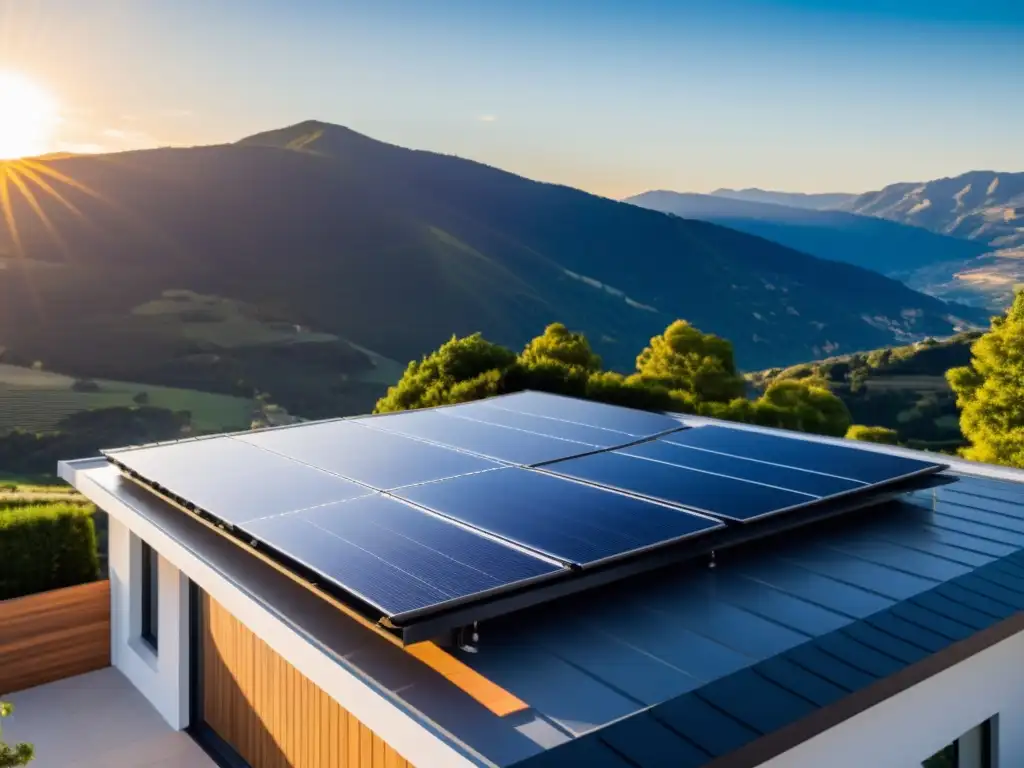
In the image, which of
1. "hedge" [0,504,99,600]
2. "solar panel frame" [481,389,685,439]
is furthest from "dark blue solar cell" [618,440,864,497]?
"hedge" [0,504,99,600]

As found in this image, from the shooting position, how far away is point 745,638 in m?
6.14

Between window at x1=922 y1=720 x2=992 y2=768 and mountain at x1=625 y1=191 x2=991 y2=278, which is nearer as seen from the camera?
window at x1=922 y1=720 x2=992 y2=768

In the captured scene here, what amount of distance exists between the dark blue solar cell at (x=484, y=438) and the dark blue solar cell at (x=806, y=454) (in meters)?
1.68

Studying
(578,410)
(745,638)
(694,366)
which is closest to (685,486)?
(745,638)

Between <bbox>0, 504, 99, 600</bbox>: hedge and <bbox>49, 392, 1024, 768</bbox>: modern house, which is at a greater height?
<bbox>49, 392, 1024, 768</bbox>: modern house

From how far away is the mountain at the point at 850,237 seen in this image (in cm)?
15750

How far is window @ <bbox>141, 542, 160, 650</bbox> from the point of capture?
1191 cm

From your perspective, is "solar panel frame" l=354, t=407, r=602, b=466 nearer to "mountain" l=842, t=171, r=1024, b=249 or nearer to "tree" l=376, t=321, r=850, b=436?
"tree" l=376, t=321, r=850, b=436

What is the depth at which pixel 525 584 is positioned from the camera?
19.4 feet

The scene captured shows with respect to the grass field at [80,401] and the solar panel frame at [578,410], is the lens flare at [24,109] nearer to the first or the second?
the solar panel frame at [578,410]

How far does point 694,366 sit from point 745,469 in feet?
107

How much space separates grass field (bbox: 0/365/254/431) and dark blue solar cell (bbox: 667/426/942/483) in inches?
2337

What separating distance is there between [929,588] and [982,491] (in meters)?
4.40

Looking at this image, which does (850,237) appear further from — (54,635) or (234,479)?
(234,479)
